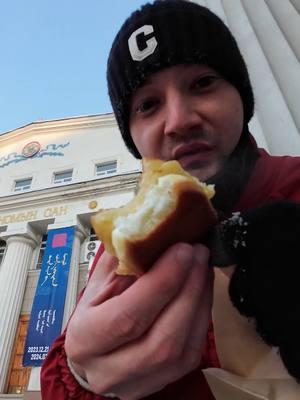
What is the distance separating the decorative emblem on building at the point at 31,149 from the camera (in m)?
9.29

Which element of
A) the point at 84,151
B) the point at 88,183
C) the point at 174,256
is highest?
the point at 84,151

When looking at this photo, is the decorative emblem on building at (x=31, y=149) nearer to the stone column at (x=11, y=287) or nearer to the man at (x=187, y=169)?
the stone column at (x=11, y=287)

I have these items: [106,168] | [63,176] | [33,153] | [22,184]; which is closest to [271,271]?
[106,168]

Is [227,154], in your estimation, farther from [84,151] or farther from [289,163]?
[84,151]

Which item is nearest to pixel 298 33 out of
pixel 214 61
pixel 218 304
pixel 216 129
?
pixel 214 61

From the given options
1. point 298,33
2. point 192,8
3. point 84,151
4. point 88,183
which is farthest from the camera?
point 84,151

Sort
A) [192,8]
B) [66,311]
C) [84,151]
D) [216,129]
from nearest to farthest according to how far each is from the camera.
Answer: [216,129] < [192,8] < [66,311] < [84,151]

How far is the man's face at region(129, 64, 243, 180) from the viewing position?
567 mm

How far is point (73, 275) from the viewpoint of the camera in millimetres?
6379

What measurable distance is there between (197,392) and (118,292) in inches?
9.8

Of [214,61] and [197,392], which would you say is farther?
Result: [214,61]

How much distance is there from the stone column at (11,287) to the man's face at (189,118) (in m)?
6.73

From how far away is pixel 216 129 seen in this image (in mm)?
602

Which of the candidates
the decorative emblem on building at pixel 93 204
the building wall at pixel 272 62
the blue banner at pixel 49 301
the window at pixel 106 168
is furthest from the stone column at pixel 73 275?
the building wall at pixel 272 62
